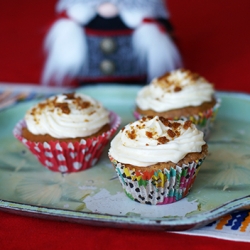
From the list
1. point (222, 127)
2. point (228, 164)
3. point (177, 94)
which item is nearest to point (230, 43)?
point (222, 127)

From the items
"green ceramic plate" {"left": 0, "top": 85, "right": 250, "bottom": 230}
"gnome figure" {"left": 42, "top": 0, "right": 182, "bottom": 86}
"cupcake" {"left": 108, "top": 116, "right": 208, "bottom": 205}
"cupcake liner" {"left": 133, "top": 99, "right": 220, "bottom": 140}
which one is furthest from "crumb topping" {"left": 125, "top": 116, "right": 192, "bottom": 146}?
"gnome figure" {"left": 42, "top": 0, "right": 182, "bottom": 86}

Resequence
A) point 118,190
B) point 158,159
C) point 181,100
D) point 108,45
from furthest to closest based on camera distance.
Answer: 1. point 108,45
2. point 181,100
3. point 118,190
4. point 158,159

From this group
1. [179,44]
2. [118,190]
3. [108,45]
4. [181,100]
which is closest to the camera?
[118,190]

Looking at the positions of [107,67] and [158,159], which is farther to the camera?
→ [107,67]

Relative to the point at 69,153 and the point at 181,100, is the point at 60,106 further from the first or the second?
the point at 181,100

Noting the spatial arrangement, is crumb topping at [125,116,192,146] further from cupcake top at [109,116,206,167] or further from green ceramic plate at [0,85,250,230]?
green ceramic plate at [0,85,250,230]

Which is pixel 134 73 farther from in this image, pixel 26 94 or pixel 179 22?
pixel 179 22

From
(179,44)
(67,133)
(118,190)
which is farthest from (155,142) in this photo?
(179,44)
